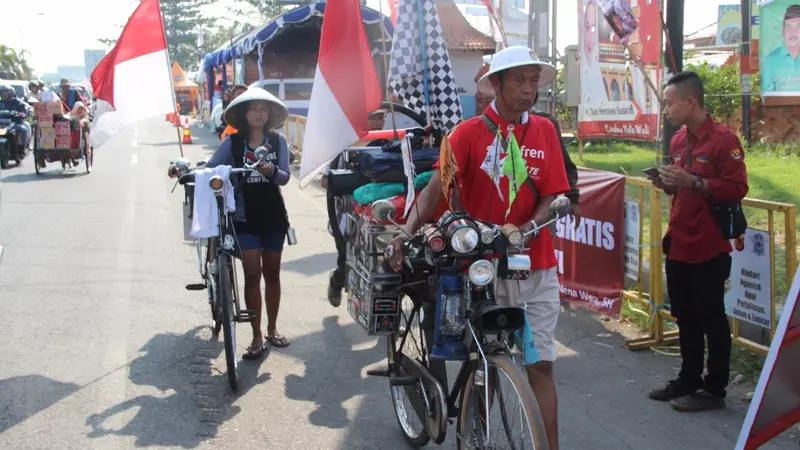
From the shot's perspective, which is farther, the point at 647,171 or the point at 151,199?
the point at 151,199

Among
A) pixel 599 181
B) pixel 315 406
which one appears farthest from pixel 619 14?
pixel 315 406

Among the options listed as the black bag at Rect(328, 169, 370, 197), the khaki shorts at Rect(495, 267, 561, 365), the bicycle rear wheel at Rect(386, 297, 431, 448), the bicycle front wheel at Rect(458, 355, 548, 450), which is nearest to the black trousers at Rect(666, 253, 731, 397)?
the khaki shorts at Rect(495, 267, 561, 365)

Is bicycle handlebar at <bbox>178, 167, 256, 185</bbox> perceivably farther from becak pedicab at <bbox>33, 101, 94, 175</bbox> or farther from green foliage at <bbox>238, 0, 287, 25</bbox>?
green foliage at <bbox>238, 0, 287, 25</bbox>

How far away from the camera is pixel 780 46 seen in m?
9.73

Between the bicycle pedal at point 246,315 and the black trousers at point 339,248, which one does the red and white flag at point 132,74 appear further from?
A: the bicycle pedal at point 246,315

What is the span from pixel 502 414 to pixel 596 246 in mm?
3951

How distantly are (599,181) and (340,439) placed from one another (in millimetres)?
3398

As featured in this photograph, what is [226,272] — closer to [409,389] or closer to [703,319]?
[409,389]

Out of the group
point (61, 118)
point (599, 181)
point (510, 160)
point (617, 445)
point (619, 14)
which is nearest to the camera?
point (510, 160)

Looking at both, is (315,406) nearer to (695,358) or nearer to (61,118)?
(695,358)

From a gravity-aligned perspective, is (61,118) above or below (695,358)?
above

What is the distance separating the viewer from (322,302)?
7879 millimetres

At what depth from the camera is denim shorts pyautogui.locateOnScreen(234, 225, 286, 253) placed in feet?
20.3

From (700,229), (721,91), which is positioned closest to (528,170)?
(700,229)
